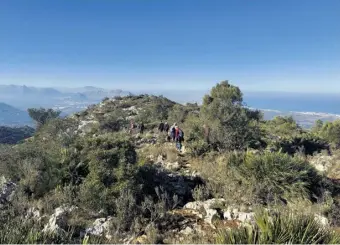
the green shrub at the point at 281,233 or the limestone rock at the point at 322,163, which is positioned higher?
the green shrub at the point at 281,233

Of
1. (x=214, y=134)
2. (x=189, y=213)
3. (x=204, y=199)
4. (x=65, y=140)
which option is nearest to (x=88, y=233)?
(x=189, y=213)

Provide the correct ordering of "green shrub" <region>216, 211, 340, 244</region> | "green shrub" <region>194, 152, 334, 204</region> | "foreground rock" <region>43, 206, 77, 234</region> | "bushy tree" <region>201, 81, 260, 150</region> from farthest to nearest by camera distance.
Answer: "bushy tree" <region>201, 81, 260, 150</region>
"green shrub" <region>194, 152, 334, 204</region>
"foreground rock" <region>43, 206, 77, 234</region>
"green shrub" <region>216, 211, 340, 244</region>

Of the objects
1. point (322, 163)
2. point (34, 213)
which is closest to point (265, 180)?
point (34, 213)

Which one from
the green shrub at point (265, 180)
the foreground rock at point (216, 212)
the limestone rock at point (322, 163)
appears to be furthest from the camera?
the limestone rock at point (322, 163)

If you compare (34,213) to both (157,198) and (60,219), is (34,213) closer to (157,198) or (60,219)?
(60,219)

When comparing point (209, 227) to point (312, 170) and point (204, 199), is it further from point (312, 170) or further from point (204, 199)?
point (312, 170)

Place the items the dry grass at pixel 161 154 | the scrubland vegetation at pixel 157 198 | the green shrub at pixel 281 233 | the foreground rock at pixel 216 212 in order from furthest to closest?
the dry grass at pixel 161 154, the foreground rock at pixel 216 212, the scrubland vegetation at pixel 157 198, the green shrub at pixel 281 233

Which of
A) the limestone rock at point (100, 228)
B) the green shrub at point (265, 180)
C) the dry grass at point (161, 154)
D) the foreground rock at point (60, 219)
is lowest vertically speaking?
the limestone rock at point (100, 228)

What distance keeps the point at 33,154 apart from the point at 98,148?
2.36m

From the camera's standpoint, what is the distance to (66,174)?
7.73 m

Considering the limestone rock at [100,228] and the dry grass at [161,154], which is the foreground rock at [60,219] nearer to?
the limestone rock at [100,228]

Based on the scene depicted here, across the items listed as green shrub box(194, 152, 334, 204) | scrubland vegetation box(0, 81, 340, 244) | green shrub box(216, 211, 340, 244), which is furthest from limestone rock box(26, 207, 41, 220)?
green shrub box(194, 152, 334, 204)

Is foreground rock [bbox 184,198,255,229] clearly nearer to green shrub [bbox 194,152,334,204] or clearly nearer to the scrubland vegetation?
the scrubland vegetation

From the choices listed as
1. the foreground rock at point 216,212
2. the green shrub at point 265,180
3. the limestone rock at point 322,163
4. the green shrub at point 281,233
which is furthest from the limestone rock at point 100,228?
the limestone rock at point 322,163
